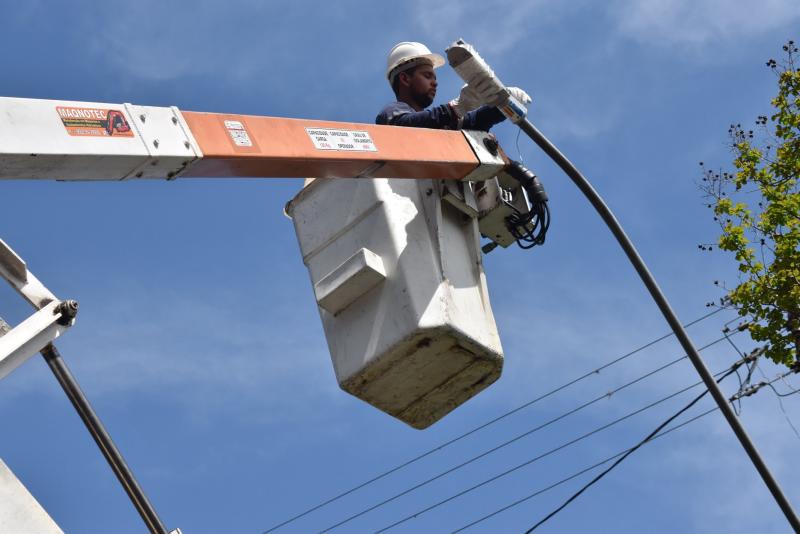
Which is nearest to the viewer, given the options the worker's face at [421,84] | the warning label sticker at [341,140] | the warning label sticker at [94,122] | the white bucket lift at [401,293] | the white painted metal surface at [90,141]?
the white painted metal surface at [90,141]

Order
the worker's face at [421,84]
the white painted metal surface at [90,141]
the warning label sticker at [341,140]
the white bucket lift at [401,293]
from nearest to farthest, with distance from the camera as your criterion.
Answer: the white painted metal surface at [90,141] < the warning label sticker at [341,140] < the white bucket lift at [401,293] < the worker's face at [421,84]

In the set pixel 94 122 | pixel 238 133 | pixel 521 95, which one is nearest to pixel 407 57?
pixel 521 95

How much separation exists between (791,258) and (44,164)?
27.0 feet

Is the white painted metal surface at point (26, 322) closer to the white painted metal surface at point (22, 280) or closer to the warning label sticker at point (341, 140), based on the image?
the white painted metal surface at point (22, 280)

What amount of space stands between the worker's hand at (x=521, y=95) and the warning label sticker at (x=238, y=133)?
172 centimetres

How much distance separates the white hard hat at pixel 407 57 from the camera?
9195 millimetres

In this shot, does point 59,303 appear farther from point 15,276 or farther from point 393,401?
point 393,401

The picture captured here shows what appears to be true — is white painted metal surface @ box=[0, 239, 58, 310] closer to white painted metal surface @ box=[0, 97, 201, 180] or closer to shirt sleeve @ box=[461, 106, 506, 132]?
white painted metal surface @ box=[0, 97, 201, 180]

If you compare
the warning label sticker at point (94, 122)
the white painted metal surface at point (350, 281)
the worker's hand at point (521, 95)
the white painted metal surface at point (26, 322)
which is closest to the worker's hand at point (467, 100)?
the worker's hand at point (521, 95)

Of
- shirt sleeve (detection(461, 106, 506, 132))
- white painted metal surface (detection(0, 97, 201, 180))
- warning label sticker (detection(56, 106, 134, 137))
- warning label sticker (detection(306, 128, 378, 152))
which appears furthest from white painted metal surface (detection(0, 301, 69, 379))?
shirt sleeve (detection(461, 106, 506, 132))

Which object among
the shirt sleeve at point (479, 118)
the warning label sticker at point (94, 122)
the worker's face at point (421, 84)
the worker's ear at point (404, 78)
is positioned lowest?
the shirt sleeve at point (479, 118)

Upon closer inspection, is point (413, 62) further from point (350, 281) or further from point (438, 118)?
point (350, 281)

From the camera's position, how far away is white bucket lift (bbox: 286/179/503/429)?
800cm

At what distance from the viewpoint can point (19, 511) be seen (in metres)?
6.12
